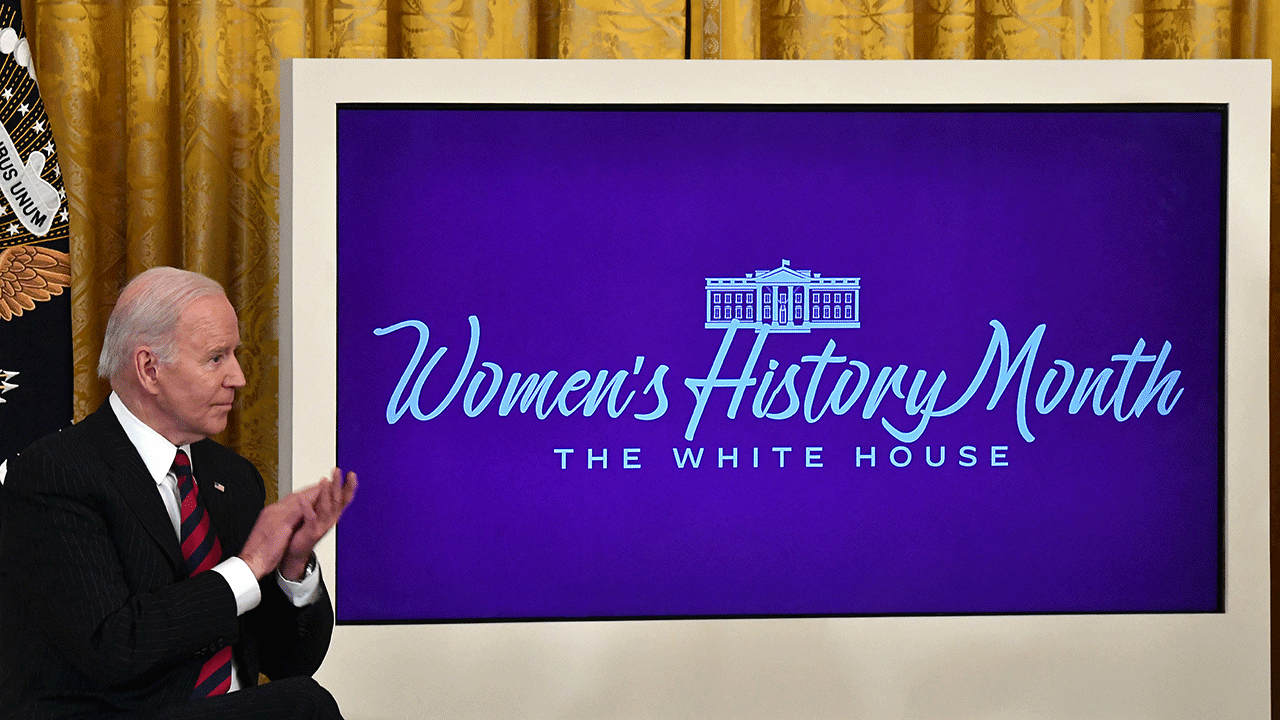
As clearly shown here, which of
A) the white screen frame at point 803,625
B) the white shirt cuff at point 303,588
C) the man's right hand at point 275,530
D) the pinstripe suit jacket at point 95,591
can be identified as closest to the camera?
the pinstripe suit jacket at point 95,591

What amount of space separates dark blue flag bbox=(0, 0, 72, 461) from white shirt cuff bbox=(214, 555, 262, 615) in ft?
3.00

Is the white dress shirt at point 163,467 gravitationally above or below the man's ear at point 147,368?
below

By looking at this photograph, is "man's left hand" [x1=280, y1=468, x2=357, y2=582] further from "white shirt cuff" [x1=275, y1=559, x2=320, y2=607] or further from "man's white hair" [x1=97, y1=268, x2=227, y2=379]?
"man's white hair" [x1=97, y1=268, x2=227, y2=379]

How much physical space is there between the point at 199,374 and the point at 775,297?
1.04 metres

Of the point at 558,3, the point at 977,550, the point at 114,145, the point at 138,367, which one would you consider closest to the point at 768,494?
the point at 977,550

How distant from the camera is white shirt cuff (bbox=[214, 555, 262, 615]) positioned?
53.7 inches

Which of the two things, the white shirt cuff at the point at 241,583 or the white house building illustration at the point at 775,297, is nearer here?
the white shirt cuff at the point at 241,583

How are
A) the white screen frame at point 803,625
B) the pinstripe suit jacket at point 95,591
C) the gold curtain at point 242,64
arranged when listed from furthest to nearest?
the gold curtain at point 242,64 → the white screen frame at point 803,625 → the pinstripe suit jacket at point 95,591

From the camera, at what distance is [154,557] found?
139cm

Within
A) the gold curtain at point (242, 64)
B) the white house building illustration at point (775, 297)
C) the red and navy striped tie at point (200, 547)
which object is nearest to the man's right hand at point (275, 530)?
the red and navy striped tie at point (200, 547)

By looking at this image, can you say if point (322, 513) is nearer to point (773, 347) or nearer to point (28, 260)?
point (773, 347)

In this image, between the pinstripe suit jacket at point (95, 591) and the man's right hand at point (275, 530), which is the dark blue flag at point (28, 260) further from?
the man's right hand at point (275, 530)

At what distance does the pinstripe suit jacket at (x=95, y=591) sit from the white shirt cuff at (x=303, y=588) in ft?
0.44

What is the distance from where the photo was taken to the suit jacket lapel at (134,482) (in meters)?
1.39
